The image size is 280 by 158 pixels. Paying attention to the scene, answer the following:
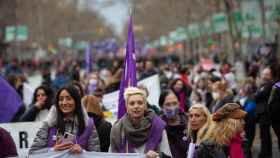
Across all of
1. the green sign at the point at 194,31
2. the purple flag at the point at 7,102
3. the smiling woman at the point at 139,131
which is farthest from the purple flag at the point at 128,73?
the green sign at the point at 194,31

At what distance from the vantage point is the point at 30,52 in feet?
350

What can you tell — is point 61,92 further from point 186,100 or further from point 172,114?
point 186,100

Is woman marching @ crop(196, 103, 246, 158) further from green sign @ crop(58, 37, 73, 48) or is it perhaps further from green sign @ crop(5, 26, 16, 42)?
green sign @ crop(58, 37, 73, 48)

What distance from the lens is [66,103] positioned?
23.8 ft

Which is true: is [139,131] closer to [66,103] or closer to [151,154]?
[151,154]

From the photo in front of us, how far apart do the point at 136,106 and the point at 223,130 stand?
89 cm

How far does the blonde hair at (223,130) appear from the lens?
714 cm

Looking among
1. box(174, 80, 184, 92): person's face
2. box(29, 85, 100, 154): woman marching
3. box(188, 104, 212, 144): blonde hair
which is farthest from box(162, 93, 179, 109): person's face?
box(174, 80, 184, 92): person's face

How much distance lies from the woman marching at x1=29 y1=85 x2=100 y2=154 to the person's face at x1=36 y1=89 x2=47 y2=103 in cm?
380

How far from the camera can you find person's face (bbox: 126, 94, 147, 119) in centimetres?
690

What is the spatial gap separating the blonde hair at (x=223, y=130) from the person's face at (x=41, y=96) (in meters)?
4.14

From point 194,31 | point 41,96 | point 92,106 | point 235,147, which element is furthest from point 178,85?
point 194,31

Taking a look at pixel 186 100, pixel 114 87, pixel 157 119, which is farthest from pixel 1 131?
pixel 114 87

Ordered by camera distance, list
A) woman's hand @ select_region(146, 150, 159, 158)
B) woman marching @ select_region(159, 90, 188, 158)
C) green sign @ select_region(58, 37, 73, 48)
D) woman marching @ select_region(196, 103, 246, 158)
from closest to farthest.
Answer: woman's hand @ select_region(146, 150, 159, 158) → woman marching @ select_region(196, 103, 246, 158) → woman marching @ select_region(159, 90, 188, 158) → green sign @ select_region(58, 37, 73, 48)
